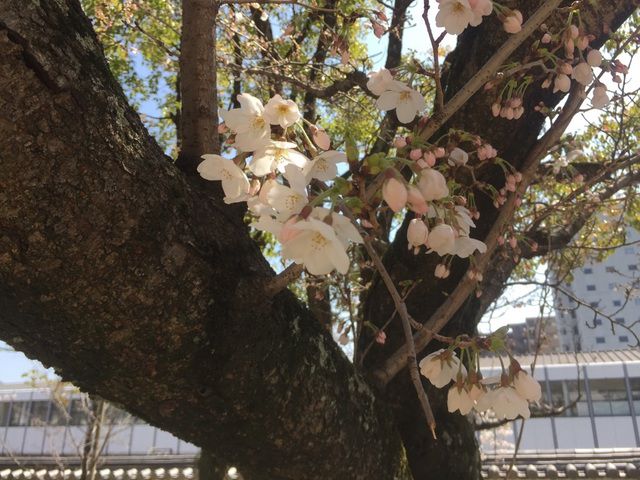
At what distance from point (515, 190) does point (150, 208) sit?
1112mm

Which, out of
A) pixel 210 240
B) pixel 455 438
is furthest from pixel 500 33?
pixel 455 438

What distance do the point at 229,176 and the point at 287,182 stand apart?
116mm

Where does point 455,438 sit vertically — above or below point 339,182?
below

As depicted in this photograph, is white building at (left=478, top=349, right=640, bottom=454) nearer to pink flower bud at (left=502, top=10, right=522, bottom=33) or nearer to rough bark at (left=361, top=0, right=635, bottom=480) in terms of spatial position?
rough bark at (left=361, top=0, right=635, bottom=480)

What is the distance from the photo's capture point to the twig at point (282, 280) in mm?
1199

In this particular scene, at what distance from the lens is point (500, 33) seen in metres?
2.00

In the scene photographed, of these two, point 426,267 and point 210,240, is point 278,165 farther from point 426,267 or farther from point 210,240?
point 426,267

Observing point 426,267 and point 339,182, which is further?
point 426,267

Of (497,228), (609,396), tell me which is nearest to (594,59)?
(497,228)

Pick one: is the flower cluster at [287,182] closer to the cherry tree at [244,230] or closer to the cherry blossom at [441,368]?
the cherry tree at [244,230]

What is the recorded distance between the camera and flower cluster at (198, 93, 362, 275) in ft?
2.48

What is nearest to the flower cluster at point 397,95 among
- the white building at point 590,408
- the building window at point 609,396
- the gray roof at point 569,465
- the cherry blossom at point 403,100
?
the cherry blossom at point 403,100

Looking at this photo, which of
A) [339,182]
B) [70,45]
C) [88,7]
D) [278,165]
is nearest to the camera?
[339,182]

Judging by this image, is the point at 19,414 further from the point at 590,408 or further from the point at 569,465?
the point at 590,408
